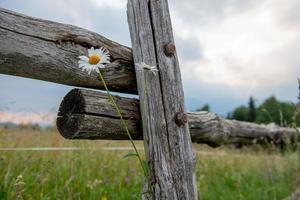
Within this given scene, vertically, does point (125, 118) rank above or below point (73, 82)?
below

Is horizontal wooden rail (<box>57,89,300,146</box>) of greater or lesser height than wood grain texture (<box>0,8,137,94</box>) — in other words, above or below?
below

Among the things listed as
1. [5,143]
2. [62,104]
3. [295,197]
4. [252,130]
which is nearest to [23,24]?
[62,104]

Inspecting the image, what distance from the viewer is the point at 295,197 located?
337cm

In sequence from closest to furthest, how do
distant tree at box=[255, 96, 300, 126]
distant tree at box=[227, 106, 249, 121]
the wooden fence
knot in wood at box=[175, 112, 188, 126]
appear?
the wooden fence
knot in wood at box=[175, 112, 188, 126]
distant tree at box=[255, 96, 300, 126]
distant tree at box=[227, 106, 249, 121]

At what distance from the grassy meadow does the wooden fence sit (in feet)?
2.42

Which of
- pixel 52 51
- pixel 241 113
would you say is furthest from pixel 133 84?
pixel 241 113

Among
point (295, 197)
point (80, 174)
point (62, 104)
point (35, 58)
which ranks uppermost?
point (35, 58)

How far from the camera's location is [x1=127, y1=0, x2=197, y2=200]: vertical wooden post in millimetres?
1985

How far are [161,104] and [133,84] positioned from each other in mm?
224

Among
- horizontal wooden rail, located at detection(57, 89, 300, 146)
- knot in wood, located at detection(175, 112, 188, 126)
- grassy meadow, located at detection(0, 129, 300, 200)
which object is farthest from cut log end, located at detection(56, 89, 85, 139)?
grassy meadow, located at detection(0, 129, 300, 200)

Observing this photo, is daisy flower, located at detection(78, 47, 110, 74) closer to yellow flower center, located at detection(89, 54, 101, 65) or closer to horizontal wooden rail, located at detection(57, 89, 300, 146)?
yellow flower center, located at detection(89, 54, 101, 65)

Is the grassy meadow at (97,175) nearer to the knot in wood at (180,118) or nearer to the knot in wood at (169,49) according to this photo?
the knot in wood at (180,118)

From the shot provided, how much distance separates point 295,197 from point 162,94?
1.89 m

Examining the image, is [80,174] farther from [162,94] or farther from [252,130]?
[252,130]
